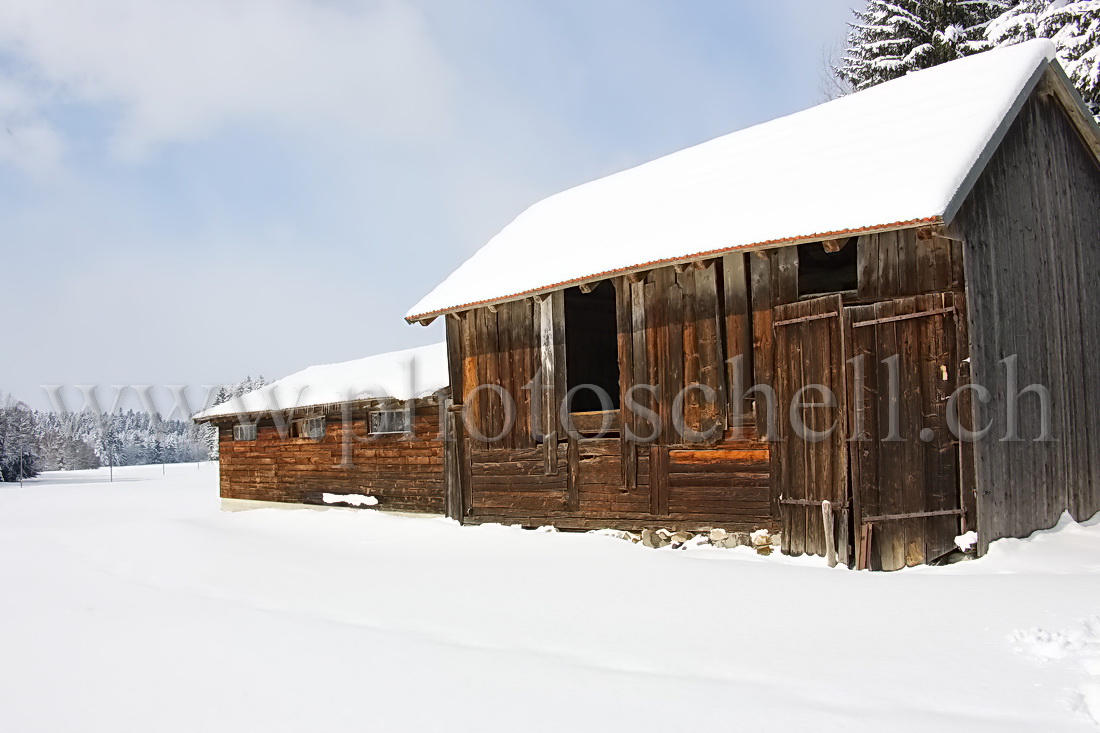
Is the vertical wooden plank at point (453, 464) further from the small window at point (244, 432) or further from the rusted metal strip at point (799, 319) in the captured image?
the small window at point (244, 432)

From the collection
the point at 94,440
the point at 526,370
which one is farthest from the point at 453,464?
the point at 94,440

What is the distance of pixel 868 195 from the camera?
934 centimetres

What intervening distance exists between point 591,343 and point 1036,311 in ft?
24.9

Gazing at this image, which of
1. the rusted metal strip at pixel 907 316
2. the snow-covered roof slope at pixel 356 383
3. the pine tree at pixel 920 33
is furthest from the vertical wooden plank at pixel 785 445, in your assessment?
the pine tree at pixel 920 33

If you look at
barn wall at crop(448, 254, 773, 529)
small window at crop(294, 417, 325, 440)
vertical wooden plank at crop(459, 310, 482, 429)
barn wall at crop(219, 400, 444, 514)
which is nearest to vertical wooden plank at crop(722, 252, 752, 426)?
barn wall at crop(448, 254, 773, 529)

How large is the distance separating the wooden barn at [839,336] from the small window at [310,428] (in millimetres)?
6372

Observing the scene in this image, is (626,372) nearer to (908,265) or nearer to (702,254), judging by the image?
(702,254)

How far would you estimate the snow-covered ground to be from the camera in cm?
487

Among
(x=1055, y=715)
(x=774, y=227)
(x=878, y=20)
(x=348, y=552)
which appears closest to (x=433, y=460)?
(x=348, y=552)

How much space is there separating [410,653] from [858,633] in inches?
137

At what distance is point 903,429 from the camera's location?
9188mm

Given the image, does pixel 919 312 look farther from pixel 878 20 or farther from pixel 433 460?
pixel 878 20

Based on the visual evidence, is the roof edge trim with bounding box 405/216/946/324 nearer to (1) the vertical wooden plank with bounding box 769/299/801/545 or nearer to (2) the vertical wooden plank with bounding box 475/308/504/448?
(2) the vertical wooden plank with bounding box 475/308/504/448

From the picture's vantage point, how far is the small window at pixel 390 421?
55.5ft
